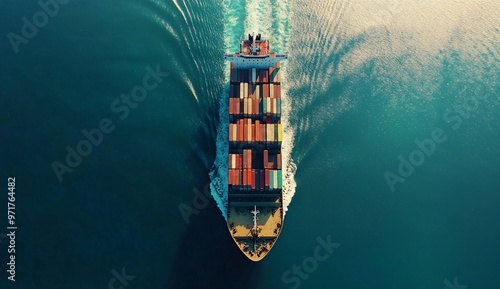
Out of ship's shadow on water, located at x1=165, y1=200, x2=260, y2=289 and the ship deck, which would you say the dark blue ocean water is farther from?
the ship deck

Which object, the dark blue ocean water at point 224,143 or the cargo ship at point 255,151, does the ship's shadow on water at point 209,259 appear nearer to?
the dark blue ocean water at point 224,143

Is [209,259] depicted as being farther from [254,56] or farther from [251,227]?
[254,56]

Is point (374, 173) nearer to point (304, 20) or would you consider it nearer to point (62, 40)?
point (304, 20)

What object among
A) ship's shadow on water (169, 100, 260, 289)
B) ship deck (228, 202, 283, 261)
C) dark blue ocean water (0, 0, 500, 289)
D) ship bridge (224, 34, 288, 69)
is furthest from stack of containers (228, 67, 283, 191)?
ship's shadow on water (169, 100, 260, 289)

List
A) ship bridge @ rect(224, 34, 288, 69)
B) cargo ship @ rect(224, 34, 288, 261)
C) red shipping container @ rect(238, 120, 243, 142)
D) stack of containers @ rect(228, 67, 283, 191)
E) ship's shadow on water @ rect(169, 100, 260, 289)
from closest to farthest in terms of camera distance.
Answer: ship's shadow on water @ rect(169, 100, 260, 289)
cargo ship @ rect(224, 34, 288, 261)
stack of containers @ rect(228, 67, 283, 191)
red shipping container @ rect(238, 120, 243, 142)
ship bridge @ rect(224, 34, 288, 69)

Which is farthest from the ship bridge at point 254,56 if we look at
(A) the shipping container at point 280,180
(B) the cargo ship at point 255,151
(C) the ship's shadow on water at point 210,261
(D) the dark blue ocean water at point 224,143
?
(C) the ship's shadow on water at point 210,261

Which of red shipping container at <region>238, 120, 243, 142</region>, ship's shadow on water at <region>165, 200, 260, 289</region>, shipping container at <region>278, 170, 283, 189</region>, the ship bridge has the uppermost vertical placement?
the ship bridge
